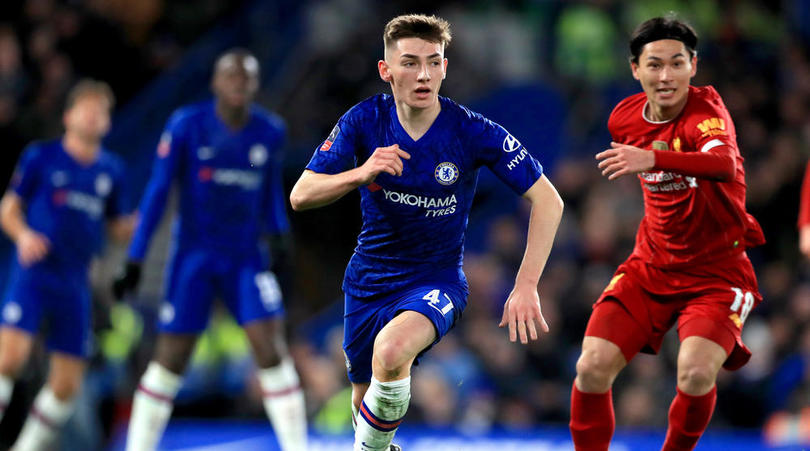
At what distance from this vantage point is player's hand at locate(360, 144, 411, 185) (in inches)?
187

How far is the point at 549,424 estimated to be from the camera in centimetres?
1004

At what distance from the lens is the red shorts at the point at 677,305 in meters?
5.45

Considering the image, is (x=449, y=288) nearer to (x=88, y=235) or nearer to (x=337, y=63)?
(x=88, y=235)

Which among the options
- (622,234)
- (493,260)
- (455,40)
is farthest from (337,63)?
(622,234)

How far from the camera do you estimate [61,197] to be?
28.1 feet

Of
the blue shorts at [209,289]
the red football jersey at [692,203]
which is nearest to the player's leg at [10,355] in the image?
the blue shorts at [209,289]

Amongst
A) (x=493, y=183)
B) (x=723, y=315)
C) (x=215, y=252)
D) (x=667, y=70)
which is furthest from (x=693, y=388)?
(x=493, y=183)

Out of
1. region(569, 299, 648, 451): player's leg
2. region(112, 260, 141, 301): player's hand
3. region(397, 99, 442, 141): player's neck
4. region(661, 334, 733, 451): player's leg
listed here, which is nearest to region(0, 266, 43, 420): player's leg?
region(112, 260, 141, 301): player's hand

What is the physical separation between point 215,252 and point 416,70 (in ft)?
9.15

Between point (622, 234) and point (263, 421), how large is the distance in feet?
13.1

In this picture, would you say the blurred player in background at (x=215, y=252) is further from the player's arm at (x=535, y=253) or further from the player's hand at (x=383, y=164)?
the player's hand at (x=383, y=164)

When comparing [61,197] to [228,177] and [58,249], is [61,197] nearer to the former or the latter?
[58,249]

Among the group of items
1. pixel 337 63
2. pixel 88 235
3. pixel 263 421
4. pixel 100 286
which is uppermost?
pixel 337 63

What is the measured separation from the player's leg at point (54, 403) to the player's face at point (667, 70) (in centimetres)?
511
